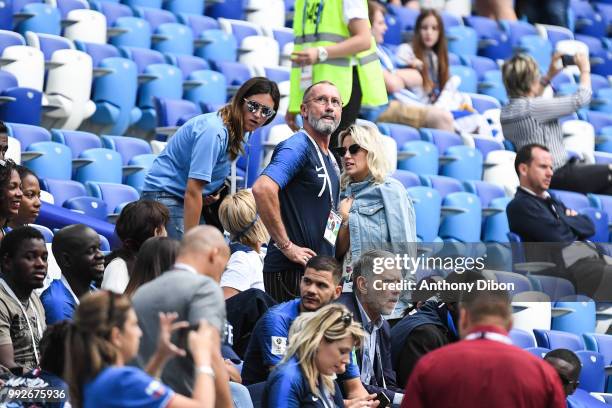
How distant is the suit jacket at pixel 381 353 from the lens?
21.4ft

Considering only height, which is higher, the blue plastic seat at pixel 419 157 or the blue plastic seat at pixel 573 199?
the blue plastic seat at pixel 419 157

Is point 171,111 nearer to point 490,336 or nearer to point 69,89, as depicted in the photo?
point 69,89

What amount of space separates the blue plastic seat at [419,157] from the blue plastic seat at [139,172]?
2159 millimetres

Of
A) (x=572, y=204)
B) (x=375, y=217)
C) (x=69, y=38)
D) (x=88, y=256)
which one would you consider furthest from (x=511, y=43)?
(x=88, y=256)

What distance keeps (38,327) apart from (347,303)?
56.6 inches

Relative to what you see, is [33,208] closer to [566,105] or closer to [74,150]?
[74,150]

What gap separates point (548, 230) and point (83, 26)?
3.78m

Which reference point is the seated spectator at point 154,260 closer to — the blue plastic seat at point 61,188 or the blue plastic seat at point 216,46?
the blue plastic seat at point 61,188

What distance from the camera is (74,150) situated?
29.2 ft

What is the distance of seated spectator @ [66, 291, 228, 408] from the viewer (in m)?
4.09

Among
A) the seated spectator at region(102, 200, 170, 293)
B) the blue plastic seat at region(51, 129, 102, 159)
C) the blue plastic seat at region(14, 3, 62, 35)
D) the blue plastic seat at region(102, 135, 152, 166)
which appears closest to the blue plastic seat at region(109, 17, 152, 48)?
the blue plastic seat at region(14, 3, 62, 35)

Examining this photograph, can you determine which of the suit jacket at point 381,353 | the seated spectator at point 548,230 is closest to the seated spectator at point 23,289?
the suit jacket at point 381,353

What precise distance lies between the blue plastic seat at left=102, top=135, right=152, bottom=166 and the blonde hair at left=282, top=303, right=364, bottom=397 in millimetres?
3720

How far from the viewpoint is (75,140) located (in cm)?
892
